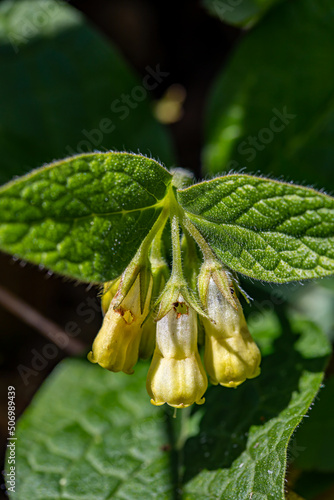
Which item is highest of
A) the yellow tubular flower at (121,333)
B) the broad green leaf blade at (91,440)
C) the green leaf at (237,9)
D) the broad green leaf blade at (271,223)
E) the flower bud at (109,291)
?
the green leaf at (237,9)

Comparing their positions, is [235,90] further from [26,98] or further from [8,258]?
[8,258]

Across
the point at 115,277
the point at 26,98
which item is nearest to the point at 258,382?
the point at 115,277

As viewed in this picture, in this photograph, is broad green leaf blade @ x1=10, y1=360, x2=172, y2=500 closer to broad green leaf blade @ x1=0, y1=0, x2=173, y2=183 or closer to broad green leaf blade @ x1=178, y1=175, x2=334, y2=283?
broad green leaf blade @ x1=178, y1=175, x2=334, y2=283

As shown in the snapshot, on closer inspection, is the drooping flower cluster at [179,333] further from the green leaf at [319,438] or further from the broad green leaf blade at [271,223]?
the green leaf at [319,438]

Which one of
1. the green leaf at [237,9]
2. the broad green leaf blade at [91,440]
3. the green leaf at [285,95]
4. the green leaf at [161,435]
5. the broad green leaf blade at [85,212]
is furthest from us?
the green leaf at [237,9]

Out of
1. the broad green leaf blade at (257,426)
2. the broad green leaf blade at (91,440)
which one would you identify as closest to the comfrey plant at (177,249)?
the broad green leaf blade at (257,426)
